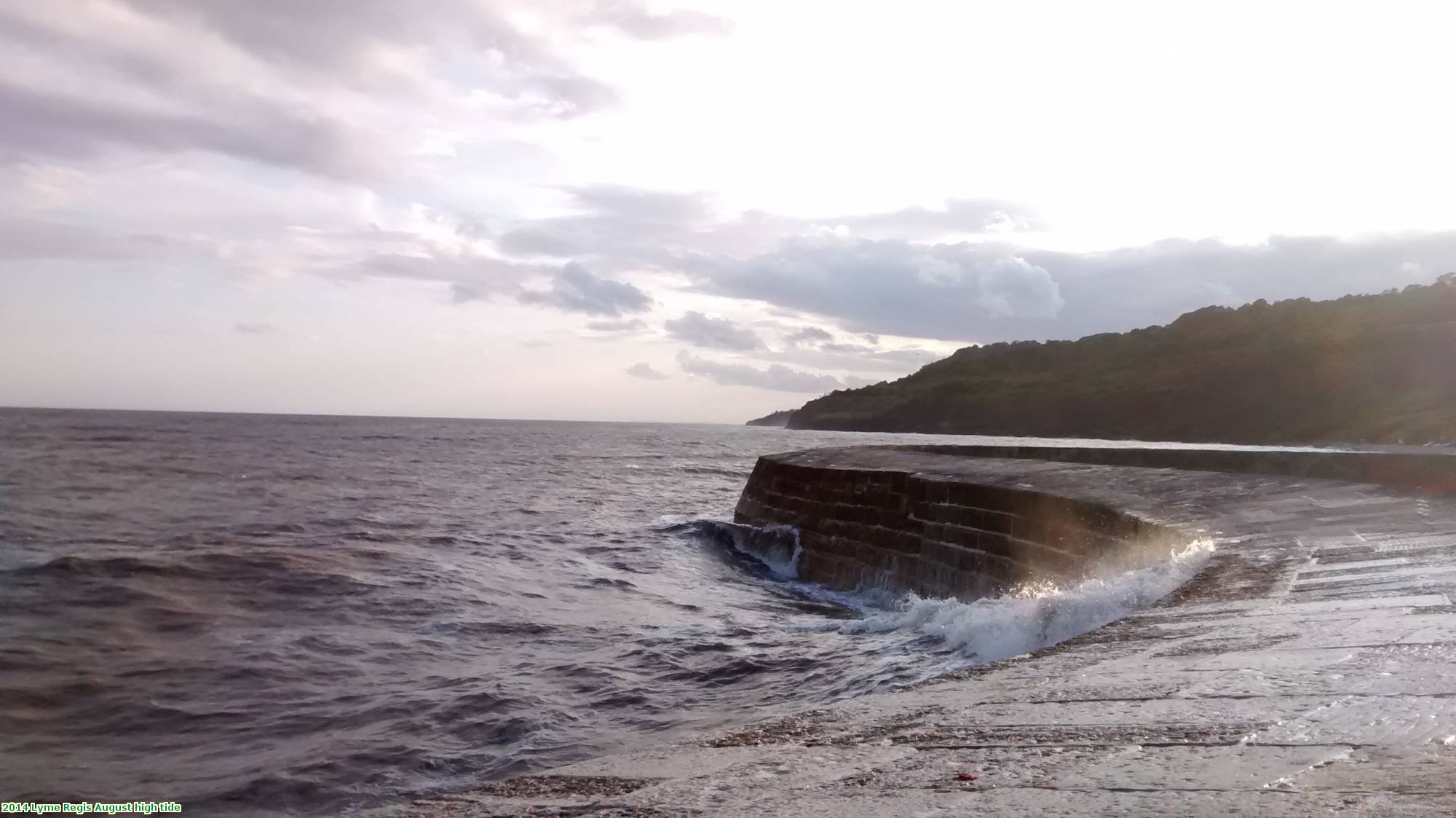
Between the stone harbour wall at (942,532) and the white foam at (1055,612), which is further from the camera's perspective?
the stone harbour wall at (942,532)

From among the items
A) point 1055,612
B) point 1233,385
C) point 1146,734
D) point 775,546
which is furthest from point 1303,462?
point 1233,385

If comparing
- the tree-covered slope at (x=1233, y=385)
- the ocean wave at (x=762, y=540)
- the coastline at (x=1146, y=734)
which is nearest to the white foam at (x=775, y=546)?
the ocean wave at (x=762, y=540)

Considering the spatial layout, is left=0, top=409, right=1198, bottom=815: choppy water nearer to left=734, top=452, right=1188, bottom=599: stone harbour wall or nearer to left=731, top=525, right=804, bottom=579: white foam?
left=731, top=525, right=804, bottom=579: white foam

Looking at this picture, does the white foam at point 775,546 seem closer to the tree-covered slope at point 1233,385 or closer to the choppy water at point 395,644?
the choppy water at point 395,644

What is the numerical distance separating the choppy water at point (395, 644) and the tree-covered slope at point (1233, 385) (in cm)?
3762

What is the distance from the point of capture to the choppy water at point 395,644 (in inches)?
244

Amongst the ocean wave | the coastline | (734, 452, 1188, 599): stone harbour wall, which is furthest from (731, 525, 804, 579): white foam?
the coastline

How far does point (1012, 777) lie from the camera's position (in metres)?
2.70

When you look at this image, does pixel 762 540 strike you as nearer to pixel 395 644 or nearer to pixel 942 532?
pixel 942 532

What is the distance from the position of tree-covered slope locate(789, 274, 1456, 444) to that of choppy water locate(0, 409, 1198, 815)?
37.6 meters

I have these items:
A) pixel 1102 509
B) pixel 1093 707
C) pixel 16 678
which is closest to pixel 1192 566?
pixel 1102 509

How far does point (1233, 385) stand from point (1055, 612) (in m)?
85.6

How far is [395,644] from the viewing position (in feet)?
30.3

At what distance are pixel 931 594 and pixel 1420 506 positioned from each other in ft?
16.7
